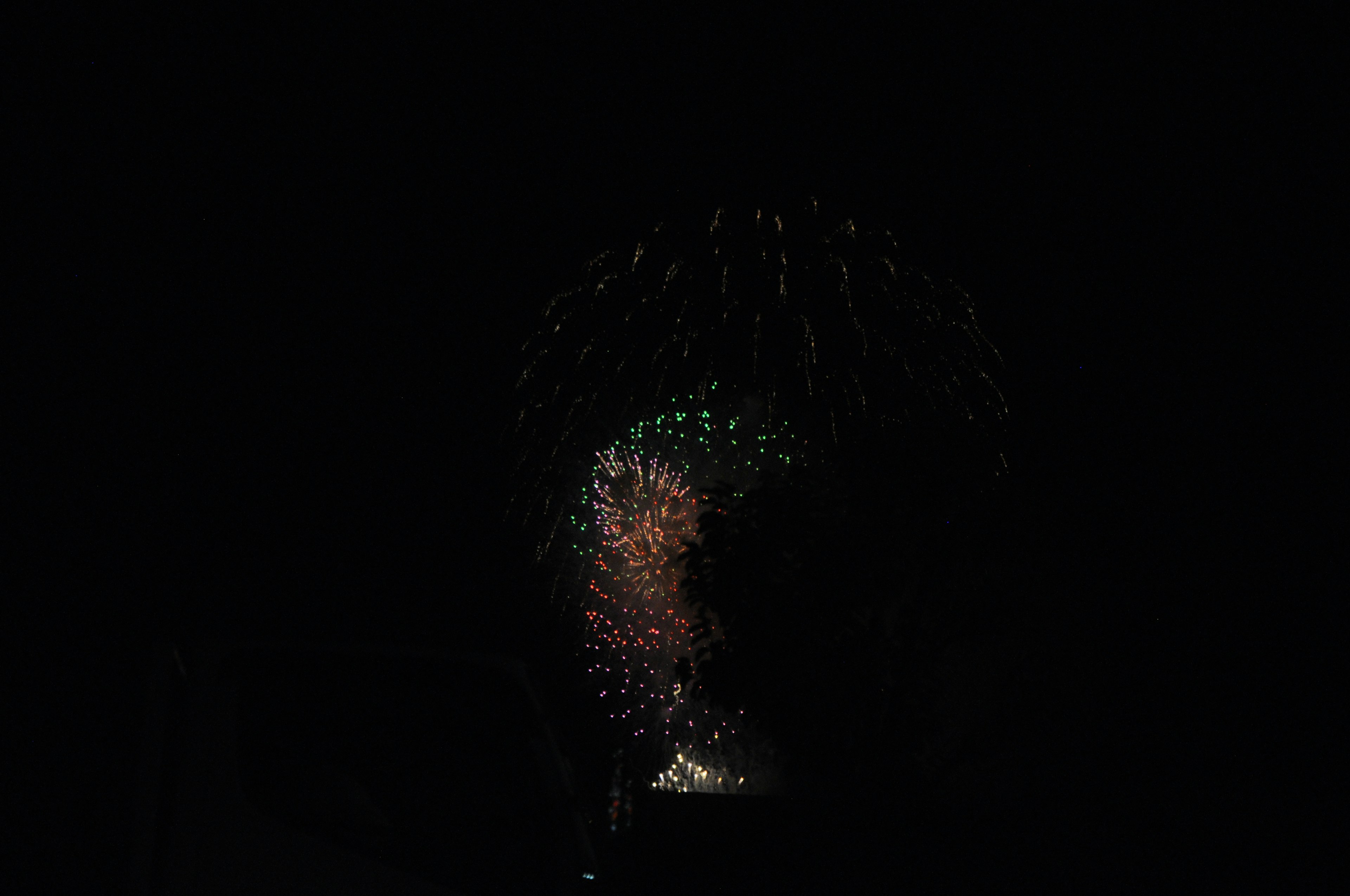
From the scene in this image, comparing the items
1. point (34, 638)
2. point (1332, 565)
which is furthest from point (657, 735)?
point (34, 638)

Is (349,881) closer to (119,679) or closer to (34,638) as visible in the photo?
(119,679)

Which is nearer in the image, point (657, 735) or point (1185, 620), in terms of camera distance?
point (1185, 620)

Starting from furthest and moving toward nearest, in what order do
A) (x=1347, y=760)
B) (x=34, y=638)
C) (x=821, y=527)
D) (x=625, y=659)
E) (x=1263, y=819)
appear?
(x=625, y=659)
(x=821, y=527)
(x=1347, y=760)
(x=1263, y=819)
(x=34, y=638)

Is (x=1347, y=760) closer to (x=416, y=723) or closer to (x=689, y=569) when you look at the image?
(x=689, y=569)

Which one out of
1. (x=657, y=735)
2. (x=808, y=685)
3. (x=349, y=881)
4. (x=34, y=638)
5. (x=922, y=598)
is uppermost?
(x=657, y=735)

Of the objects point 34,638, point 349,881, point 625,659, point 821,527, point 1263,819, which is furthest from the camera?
point 625,659

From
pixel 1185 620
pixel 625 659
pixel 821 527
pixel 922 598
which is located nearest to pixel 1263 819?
pixel 1185 620

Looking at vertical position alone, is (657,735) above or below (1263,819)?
above

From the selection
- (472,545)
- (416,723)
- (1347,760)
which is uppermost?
(472,545)

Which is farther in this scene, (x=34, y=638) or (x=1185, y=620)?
(x=1185, y=620)
